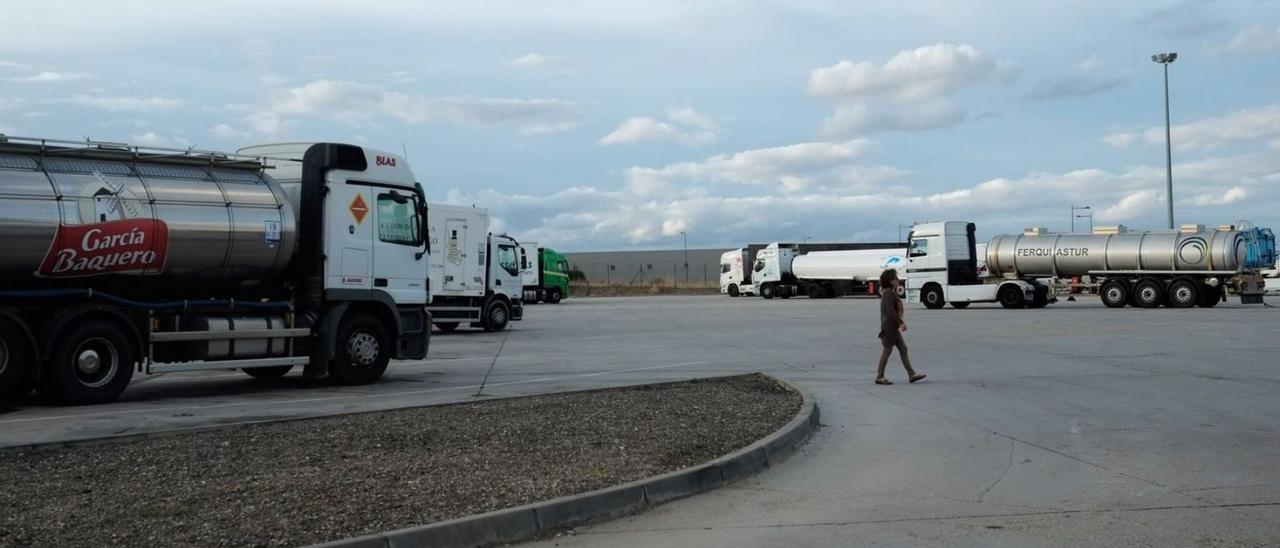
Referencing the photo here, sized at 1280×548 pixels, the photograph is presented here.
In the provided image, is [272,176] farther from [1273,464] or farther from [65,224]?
[1273,464]

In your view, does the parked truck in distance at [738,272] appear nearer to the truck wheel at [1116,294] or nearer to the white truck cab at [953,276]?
the white truck cab at [953,276]

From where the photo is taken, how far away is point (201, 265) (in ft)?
44.4

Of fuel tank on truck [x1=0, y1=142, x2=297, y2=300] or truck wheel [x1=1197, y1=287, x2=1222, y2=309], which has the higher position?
fuel tank on truck [x1=0, y1=142, x2=297, y2=300]

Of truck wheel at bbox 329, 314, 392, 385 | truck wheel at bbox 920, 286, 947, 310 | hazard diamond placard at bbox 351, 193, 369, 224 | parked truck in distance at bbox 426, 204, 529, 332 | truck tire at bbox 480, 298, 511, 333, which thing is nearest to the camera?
truck wheel at bbox 329, 314, 392, 385

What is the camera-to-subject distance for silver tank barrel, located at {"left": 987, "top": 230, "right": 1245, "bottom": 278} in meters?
38.3

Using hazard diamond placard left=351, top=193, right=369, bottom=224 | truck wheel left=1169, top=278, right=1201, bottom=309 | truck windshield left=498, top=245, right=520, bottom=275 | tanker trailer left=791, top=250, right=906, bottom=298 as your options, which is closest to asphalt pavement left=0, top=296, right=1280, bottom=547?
hazard diamond placard left=351, top=193, right=369, bottom=224

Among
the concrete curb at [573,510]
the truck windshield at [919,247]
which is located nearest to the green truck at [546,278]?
the truck windshield at [919,247]

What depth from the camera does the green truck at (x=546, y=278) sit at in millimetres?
55219

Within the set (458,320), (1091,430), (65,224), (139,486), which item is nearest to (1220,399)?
(1091,430)

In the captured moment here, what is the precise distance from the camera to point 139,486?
7.45m

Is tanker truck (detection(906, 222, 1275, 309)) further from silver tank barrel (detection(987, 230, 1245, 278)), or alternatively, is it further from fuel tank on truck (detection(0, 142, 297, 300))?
fuel tank on truck (detection(0, 142, 297, 300))

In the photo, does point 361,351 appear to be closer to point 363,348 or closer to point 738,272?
point 363,348

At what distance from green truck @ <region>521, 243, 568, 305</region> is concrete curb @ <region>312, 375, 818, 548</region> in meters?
45.2

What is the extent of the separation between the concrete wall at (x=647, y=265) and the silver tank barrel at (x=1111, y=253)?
63.2m
